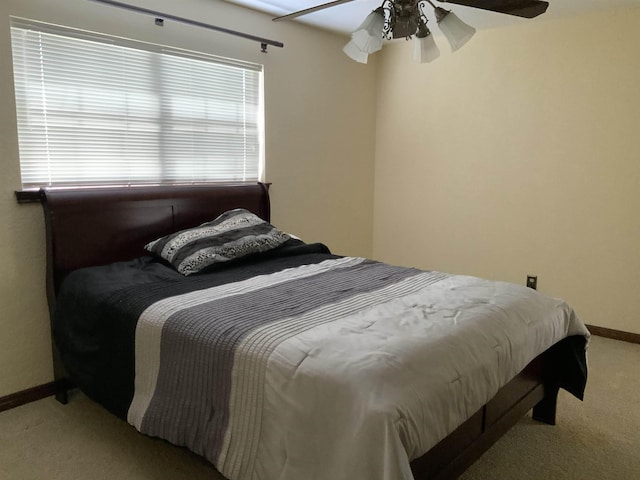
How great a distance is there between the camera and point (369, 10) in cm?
354

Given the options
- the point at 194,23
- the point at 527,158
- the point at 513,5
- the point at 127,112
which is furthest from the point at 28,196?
the point at 527,158

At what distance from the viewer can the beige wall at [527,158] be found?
139 inches

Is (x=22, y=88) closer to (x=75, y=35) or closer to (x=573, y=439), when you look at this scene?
(x=75, y=35)

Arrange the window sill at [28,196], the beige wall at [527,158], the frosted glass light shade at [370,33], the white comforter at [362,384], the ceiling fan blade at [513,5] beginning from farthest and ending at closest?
the beige wall at [527,158] < the window sill at [28,196] < the frosted glass light shade at [370,33] < the ceiling fan blade at [513,5] < the white comforter at [362,384]

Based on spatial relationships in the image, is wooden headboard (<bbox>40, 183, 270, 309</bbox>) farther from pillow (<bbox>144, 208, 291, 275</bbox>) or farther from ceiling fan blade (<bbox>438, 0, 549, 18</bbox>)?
ceiling fan blade (<bbox>438, 0, 549, 18</bbox>)

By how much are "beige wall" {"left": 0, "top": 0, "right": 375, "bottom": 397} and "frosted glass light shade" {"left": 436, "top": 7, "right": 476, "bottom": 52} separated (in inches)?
68.2

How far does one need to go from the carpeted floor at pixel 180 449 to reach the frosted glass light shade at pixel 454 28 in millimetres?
1826

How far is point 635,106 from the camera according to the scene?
3430mm

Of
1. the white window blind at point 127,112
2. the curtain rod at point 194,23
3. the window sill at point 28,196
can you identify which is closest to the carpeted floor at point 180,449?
the window sill at point 28,196

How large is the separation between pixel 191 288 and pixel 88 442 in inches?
33.5

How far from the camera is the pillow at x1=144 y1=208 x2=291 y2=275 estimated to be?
268 cm

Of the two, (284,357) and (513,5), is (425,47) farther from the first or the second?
(284,357)

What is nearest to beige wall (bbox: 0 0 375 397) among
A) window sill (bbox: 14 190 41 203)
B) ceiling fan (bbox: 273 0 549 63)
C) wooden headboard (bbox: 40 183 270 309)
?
window sill (bbox: 14 190 41 203)

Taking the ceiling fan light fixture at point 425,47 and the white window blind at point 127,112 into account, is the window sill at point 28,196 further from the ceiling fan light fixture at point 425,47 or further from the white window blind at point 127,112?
the ceiling fan light fixture at point 425,47
